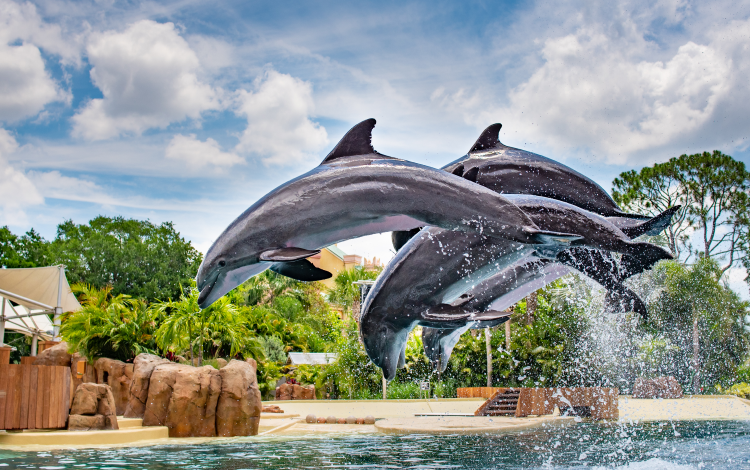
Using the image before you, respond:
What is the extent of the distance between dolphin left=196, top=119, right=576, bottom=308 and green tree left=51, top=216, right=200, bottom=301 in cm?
3511

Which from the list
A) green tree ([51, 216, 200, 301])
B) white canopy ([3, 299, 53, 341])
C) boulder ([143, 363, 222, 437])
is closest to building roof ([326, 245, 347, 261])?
green tree ([51, 216, 200, 301])

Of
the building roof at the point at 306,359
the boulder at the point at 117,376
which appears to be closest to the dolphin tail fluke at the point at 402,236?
the boulder at the point at 117,376

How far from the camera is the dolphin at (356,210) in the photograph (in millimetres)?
4191

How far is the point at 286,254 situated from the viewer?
4.16 meters

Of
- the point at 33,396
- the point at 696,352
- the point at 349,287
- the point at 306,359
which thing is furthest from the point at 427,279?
the point at 349,287

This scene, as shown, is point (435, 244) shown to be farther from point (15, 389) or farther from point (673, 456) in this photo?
point (15, 389)

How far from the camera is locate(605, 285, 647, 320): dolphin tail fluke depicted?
5.51m

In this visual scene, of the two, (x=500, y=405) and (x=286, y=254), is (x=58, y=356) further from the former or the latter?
(x=286, y=254)

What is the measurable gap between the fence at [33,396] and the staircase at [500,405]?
30.1 ft

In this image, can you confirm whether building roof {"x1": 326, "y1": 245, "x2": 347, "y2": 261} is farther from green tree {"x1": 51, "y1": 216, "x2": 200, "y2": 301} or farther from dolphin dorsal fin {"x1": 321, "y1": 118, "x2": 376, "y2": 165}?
dolphin dorsal fin {"x1": 321, "y1": 118, "x2": 376, "y2": 165}

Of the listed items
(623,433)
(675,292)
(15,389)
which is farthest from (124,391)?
(675,292)

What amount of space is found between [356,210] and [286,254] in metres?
0.60

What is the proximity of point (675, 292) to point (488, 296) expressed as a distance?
21.5 meters

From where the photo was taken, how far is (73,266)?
38781mm
